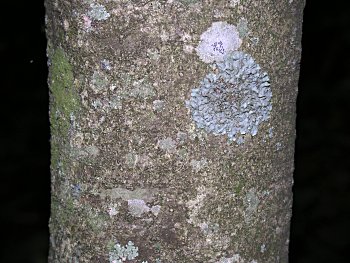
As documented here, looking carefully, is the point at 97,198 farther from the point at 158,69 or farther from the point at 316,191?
the point at 316,191

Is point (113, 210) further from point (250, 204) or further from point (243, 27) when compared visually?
point (243, 27)

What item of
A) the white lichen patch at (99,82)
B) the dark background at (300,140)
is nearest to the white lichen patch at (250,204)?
the white lichen patch at (99,82)

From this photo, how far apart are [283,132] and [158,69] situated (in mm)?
234

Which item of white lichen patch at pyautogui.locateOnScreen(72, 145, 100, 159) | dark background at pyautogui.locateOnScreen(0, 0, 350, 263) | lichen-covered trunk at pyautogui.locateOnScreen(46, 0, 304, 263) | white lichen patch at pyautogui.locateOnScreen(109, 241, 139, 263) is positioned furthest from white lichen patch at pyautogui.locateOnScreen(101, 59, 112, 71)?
dark background at pyautogui.locateOnScreen(0, 0, 350, 263)

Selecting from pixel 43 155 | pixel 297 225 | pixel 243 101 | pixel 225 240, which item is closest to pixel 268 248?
pixel 225 240

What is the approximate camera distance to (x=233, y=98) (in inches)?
34.2

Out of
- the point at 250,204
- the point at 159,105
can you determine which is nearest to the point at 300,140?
the point at 250,204

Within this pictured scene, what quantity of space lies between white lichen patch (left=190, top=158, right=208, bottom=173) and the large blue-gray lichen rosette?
43 mm

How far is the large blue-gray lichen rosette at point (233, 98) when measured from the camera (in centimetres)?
85

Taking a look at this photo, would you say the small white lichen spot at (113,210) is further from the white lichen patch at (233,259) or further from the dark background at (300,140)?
the dark background at (300,140)

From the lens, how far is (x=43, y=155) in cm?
380

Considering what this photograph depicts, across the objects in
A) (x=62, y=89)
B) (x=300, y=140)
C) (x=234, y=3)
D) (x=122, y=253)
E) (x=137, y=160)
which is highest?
(x=300, y=140)

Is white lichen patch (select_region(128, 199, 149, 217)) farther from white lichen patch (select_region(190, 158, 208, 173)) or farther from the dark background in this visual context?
the dark background

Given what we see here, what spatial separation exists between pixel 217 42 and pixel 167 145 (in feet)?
0.51
